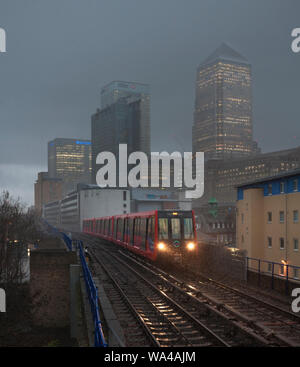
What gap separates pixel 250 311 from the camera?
573 inches

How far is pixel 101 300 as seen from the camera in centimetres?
1554

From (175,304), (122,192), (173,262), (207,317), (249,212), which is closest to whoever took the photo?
(207,317)

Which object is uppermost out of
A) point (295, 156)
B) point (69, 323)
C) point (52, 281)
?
point (295, 156)

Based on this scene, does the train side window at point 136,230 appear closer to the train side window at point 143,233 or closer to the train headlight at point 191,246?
the train side window at point 143,233

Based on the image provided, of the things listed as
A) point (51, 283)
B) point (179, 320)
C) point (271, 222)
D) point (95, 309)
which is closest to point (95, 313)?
point (95, 309)

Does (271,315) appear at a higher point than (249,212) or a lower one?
lower

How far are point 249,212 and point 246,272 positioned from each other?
22.4m

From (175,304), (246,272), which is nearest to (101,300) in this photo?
(175,304)

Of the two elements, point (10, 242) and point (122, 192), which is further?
point (122, 192)

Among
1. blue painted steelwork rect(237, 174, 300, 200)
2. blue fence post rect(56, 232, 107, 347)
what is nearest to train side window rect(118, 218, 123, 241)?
blue painted steelwork rect(237, 174, 300, 200)

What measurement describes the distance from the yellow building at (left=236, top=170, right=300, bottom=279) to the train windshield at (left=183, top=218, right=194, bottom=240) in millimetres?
13156

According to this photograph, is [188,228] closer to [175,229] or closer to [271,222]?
[175,229]

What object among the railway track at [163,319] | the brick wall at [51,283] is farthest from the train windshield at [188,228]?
the brick wall at [51,283]
